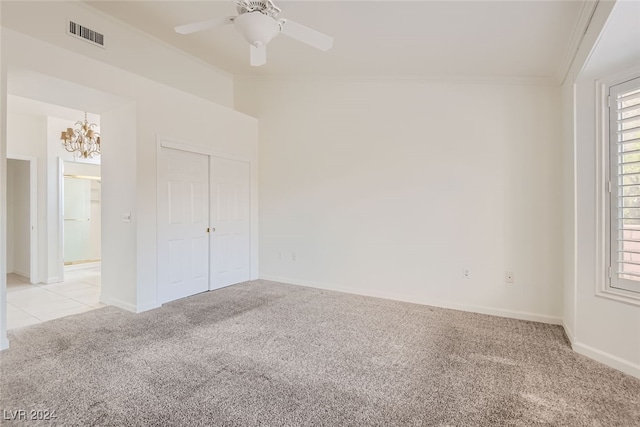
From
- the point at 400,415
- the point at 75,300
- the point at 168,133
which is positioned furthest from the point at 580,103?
the point at 75,300

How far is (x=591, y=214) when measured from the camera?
8.34ft

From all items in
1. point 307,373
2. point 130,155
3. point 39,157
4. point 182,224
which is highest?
point 39,157

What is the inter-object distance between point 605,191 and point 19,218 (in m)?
8.30

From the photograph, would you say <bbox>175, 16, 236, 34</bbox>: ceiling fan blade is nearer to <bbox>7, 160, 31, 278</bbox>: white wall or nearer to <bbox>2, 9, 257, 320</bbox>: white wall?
<bbox>2, 9, 257, 320</bbox>: white wall

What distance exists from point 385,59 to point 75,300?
16.5 ft

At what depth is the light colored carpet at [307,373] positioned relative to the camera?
1790mm

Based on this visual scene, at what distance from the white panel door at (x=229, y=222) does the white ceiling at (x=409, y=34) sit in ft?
5.46

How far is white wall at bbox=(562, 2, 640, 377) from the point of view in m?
2.26

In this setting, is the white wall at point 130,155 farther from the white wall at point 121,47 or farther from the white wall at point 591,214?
the white wall at point 591,214

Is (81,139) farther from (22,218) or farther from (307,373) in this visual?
(307,373)

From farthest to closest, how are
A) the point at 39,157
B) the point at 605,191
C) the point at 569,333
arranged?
1. the point at 39,157
2. the point at 569,333
3. the point at 605,191

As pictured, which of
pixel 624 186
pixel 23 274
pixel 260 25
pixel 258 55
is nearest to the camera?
pixel 260 25

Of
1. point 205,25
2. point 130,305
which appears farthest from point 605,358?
point 130,305

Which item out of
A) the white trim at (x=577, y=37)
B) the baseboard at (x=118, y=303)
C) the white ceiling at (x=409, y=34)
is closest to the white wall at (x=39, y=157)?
the baseboard at (x=118, y=303)
